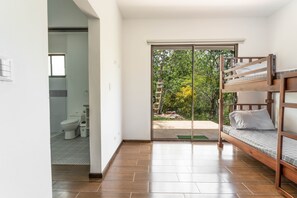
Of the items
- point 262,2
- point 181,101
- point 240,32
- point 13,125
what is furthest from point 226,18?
point 13,125

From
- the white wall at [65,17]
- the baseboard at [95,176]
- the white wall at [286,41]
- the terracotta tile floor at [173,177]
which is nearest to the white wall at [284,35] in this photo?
the white wall at [286,41]

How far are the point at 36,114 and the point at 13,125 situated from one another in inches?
7.8

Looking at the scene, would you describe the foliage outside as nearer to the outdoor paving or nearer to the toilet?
the outdoor paving

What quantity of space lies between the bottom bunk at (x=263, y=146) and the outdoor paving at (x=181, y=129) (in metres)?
1.00

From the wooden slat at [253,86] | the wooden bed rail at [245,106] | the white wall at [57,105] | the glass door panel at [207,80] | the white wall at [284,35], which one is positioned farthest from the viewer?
the white wall at [57,105]

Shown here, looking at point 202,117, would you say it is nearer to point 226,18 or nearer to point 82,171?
point 226,18

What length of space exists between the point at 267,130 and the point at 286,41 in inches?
66.1

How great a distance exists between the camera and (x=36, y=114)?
1.13 m

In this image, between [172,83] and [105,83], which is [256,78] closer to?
[172,83]

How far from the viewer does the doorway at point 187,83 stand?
4328 mm

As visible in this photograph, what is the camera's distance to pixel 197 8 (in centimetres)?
366

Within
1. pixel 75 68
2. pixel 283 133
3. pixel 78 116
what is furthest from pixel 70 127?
pixel 283 133

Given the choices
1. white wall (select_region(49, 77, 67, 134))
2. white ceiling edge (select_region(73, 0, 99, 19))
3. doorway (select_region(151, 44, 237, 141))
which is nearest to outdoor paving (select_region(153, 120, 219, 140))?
doorway (select_region(151, 44, 237, 141))

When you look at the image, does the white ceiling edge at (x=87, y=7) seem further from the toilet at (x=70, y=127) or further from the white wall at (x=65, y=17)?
the toilet at (x=70, y=127)
